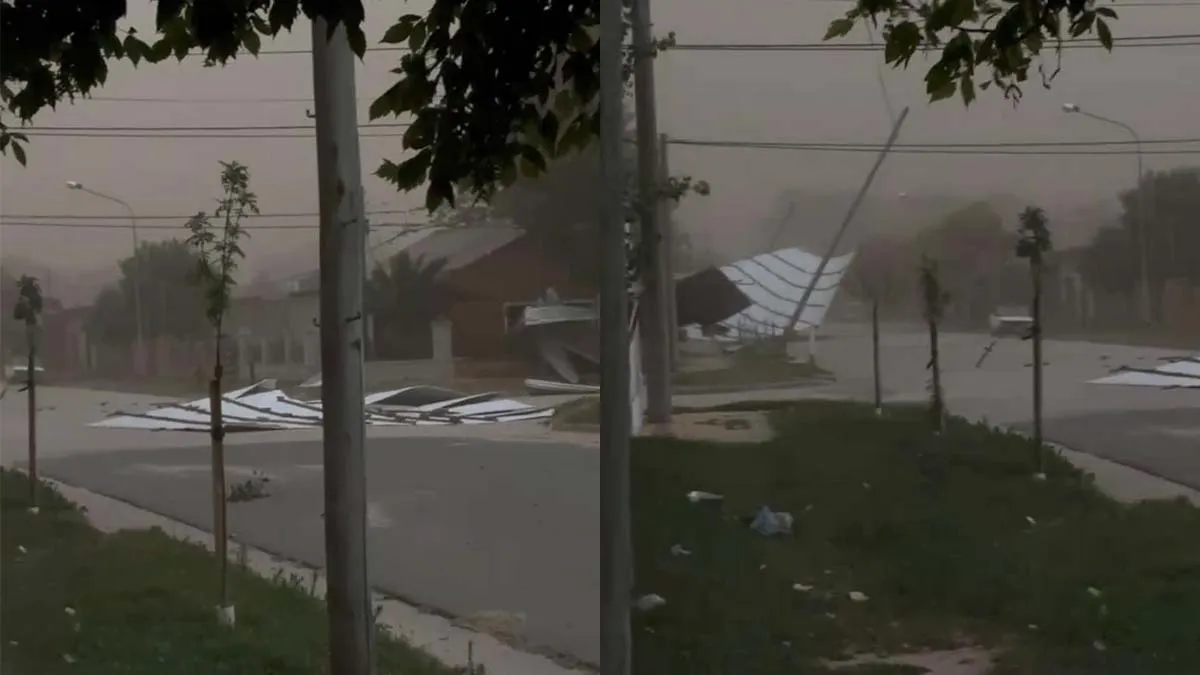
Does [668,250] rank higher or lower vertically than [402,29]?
lower

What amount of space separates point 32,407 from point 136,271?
344 mm

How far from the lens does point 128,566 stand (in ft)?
6.70

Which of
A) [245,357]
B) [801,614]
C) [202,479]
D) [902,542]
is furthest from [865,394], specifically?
[202,479]

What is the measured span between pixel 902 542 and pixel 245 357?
1.17 meters

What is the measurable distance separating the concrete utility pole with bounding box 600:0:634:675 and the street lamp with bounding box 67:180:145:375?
88 cm

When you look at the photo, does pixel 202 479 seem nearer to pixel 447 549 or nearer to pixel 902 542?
pixel 447 549

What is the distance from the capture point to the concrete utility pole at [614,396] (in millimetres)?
1575

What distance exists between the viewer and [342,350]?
1673 millimetres

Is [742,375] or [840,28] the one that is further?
[742,375]

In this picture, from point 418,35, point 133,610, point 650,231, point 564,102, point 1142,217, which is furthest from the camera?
point 133,610

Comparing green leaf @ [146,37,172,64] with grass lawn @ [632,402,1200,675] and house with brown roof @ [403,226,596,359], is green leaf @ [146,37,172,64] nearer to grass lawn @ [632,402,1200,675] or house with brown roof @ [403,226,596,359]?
house with brown roof @ [403,226,596,359]

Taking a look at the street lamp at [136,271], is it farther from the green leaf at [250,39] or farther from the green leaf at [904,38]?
the green leaf at [904,38]

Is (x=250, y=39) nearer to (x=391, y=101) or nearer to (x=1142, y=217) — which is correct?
(x=391, y=101)

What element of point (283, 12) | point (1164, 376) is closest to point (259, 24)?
point (283, 12)
